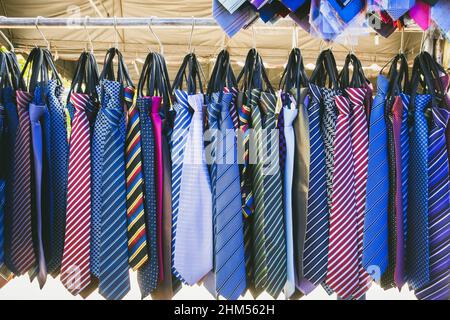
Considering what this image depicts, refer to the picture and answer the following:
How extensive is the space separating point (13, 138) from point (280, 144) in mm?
766

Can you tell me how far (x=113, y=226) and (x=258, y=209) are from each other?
387 millimetres

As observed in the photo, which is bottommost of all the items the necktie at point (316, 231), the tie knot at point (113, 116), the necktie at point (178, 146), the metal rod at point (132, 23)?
the necktie at point (316, 231)

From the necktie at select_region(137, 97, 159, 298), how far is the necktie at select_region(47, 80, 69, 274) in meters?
0.25

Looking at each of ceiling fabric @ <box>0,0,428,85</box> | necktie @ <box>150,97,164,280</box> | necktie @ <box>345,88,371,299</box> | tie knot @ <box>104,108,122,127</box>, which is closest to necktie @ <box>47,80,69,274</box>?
tie knot @ <box>104,108,122,127</box>

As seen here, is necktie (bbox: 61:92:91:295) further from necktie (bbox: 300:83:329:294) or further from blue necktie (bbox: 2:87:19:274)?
necktie (bbox: 300:83:329:294)

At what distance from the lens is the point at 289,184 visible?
1019 mm

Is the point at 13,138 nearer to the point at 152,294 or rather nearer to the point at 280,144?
the point at 152,294

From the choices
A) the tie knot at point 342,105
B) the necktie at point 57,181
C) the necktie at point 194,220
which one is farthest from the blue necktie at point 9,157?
the tie knot at point 342,105

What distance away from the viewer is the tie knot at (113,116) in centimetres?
105

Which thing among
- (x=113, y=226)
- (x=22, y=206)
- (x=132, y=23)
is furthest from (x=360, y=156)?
(x=22, y=206)

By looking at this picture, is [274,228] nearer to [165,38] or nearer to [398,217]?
[398,217]

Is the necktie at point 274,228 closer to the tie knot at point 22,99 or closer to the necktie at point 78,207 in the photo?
the necktie at point 78,207

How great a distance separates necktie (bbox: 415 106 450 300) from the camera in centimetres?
96

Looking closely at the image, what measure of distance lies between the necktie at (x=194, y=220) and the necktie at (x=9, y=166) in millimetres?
486
